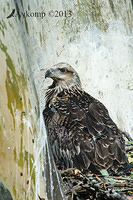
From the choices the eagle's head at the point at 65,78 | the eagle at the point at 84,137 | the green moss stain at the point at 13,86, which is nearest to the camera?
the green moss stain at the point at 13,86

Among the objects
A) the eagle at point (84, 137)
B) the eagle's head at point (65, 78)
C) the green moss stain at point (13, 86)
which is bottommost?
the eagle at point (84, 137)

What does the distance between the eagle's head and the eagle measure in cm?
27

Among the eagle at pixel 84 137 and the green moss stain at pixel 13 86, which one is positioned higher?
the green moss stain at pixel 13 86

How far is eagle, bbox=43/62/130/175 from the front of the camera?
580 centimetres

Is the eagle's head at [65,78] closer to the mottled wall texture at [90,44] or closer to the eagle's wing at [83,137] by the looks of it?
the mottled wall texture at [90,44]

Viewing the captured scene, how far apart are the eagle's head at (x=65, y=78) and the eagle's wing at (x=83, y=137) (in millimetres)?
907

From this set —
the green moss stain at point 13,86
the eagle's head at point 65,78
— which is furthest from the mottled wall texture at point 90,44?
the green moss stain at point 13,86

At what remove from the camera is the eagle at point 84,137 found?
5801mm

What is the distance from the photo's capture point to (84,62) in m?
7.58

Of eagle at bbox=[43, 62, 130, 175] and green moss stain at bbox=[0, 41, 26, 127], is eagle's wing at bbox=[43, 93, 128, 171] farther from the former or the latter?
green moss stain at bbox=[0, 41, 26, 127]

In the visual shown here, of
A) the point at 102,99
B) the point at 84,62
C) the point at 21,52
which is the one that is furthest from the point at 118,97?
the point at 21,52

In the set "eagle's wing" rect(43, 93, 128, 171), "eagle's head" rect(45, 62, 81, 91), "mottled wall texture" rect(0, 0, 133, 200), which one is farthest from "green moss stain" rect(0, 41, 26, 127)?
"eagle's head" rect(45, 62, 81, 91)

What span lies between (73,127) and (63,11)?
274cm

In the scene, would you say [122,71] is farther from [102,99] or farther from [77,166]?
[77,166]
